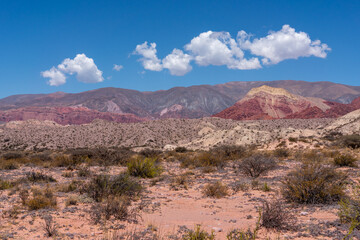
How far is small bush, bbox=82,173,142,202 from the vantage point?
25.5 ft

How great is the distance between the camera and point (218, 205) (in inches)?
295

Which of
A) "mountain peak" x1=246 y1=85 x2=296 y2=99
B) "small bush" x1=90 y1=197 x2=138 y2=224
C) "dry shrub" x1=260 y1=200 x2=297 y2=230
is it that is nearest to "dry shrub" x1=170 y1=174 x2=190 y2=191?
"small bush" x1=90 y1=197 x2=138 y2=224

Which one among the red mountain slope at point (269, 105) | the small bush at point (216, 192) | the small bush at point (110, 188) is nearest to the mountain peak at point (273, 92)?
the red mountain slope at point (269, 105)

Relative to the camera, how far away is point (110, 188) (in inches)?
315

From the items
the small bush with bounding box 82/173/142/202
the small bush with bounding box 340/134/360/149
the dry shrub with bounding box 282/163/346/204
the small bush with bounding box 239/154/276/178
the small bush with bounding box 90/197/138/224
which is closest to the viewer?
the small bush with bounding box 90/197/138/224

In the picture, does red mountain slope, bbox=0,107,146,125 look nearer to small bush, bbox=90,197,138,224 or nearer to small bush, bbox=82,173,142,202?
small bush, bbox=82,173,142,202

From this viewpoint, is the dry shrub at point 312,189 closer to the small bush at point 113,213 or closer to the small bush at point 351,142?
the small bush at point 113,213

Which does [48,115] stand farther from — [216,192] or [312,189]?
[312,189]

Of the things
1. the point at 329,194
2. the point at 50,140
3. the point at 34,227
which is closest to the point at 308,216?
the point at 329,194

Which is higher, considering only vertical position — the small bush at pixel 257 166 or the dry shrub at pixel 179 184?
the small bush at pixel 257 166

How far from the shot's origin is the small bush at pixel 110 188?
25.5ft

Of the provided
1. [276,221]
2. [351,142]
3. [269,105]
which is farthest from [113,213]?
[269,105]

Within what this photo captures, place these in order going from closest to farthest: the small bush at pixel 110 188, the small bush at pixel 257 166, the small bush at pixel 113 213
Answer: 1. the small bush at pixel 113 213
2. the small bush at pixel 110 188
3. the small bush at pixel 257 166

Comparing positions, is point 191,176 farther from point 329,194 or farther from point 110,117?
point 110,117
